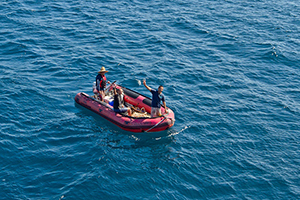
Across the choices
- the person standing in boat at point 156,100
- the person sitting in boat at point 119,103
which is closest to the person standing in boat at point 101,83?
the person sitting in boat at point 119,103

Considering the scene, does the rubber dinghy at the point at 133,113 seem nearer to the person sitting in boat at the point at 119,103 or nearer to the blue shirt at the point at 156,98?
the person sitting in boat at the point at 119,103

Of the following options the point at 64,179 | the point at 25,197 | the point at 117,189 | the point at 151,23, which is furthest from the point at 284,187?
the point at 151,23

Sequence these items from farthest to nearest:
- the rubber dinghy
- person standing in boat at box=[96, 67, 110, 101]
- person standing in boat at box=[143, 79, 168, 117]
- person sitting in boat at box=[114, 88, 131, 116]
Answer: person standing in boat at box=[96, 67, 110, 101] → person sitting in boat at box=[114, 88, 131, 116] → the rubber dinghy → person standing in boat at box=[143, 79, 168, 117]

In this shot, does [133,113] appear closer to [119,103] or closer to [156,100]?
[119,103]

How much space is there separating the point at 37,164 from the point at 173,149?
7.67 m

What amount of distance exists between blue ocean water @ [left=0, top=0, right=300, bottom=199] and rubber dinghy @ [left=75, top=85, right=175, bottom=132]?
509mm

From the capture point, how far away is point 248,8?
41656 millimetres

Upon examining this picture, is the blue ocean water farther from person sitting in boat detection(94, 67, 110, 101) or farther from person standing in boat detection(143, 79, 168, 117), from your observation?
person sitting in boat detection(94, 67, 110, 101)

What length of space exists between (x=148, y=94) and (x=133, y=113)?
3.30 metres

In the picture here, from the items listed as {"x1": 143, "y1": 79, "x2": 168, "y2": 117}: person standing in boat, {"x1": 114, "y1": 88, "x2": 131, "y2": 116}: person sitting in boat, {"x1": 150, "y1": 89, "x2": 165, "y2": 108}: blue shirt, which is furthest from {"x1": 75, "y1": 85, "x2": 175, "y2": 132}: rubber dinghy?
{"x1": 150, "y1": 89, "x2": 165, "y2": 108}: blue shirt

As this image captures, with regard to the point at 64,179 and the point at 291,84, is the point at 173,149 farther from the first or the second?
the point at 291,84

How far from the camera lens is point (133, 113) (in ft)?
75.7

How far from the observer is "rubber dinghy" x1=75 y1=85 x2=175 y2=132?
21.2m

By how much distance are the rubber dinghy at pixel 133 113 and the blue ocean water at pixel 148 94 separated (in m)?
0.51
